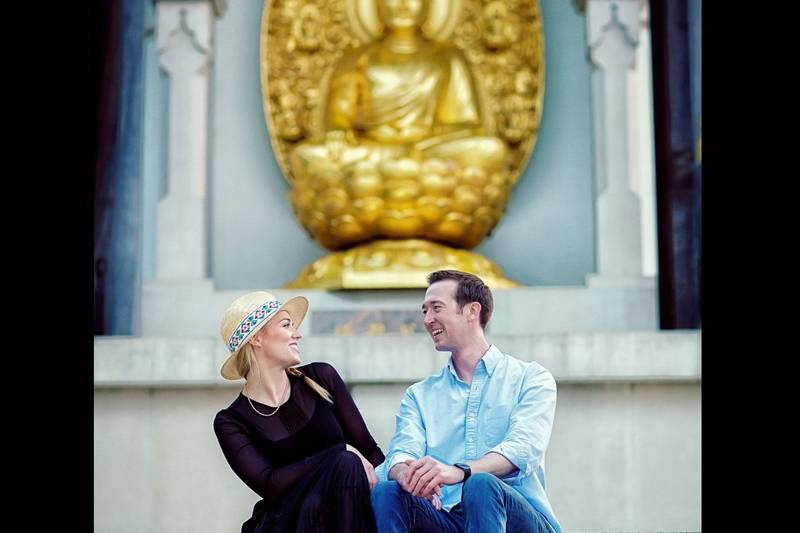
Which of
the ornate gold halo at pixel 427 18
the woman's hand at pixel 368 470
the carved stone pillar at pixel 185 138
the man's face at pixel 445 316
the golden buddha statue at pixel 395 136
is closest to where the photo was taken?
the woman's hand at pixel 368 470

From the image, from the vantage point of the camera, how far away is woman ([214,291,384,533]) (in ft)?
A: 8.51

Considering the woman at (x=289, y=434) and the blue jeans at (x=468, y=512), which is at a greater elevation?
the woman at (x=289, y=434)

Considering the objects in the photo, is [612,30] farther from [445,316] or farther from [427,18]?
[445,316]

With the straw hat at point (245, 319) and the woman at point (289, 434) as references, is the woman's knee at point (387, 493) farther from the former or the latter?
the straw hat at point (245, 319)

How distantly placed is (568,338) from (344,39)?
320 cm

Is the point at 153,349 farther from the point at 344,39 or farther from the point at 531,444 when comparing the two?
the point at 344,39

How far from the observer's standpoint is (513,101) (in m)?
6.89

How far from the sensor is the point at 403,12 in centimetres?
668

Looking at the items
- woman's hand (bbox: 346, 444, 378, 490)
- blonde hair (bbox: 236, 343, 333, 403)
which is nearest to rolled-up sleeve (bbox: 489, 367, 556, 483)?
woman's hand (bbox: 346, 444, 378, 490)

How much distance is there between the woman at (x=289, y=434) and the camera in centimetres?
259

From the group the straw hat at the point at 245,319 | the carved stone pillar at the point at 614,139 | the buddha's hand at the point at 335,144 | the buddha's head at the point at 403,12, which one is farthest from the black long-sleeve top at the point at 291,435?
the buddha's head at the point at 403,12

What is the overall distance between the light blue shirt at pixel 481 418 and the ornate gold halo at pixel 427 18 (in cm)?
434

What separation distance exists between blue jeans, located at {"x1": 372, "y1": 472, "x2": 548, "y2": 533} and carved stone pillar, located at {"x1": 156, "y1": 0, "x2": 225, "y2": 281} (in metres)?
4.15
